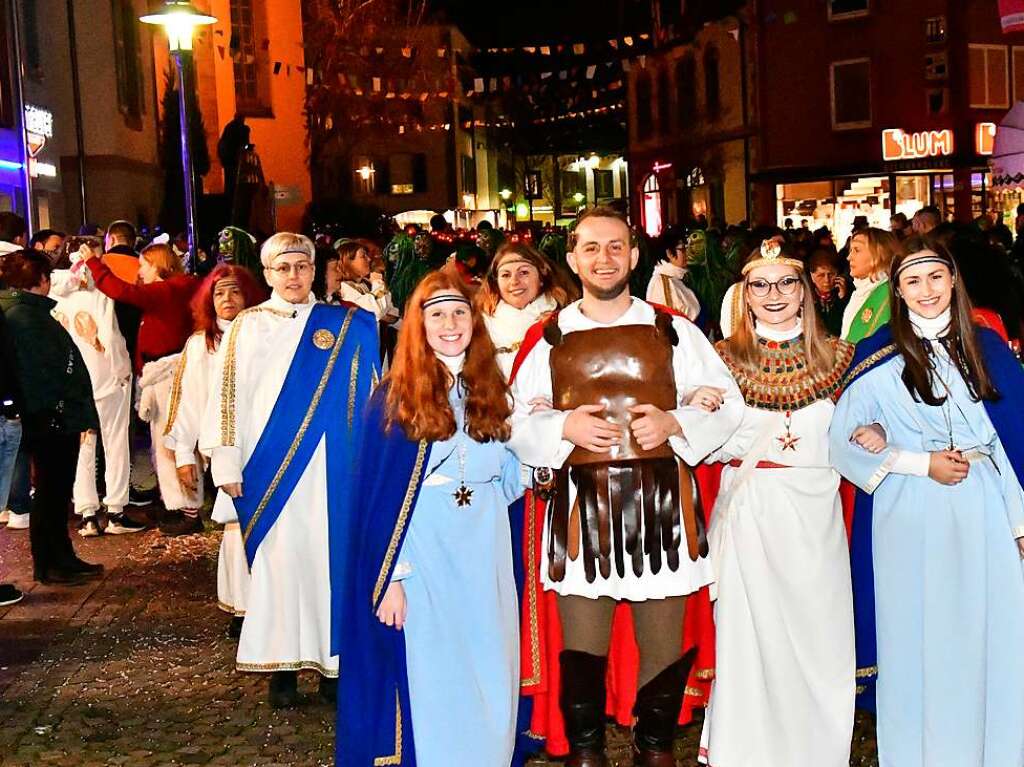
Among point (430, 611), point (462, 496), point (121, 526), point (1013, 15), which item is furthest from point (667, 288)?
point (1013, 15)

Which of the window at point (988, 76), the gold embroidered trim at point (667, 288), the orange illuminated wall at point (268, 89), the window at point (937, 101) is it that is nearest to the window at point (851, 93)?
the window at point (937, 101)

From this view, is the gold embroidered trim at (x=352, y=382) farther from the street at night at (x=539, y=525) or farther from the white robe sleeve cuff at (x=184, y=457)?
the white robe sleeve cuff at (x=184, y=457)

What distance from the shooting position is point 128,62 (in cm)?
3009

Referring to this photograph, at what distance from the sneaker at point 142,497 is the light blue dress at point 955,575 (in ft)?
26.2

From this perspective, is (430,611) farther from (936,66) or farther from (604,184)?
(604,184)

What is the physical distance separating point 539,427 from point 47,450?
16.5 ft

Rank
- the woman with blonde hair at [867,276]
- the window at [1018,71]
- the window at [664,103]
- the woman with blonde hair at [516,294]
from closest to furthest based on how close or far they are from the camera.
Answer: the woman with blonde hair at [516,294] < the woman with blonde hair at [867,276] < the window at [1018,71] < the window at [664,103]

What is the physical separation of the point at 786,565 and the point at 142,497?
7.96m

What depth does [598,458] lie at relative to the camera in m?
5.19

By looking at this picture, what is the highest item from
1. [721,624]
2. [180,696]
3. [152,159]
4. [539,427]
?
[152,159]

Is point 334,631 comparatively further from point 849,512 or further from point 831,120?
point 831,120

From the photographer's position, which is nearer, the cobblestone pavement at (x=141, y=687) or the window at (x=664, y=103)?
the cobblestone pavement at (x=141, y=687)

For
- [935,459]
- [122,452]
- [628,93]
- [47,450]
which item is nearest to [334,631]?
[935,459]

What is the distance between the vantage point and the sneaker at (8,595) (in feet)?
28.9
